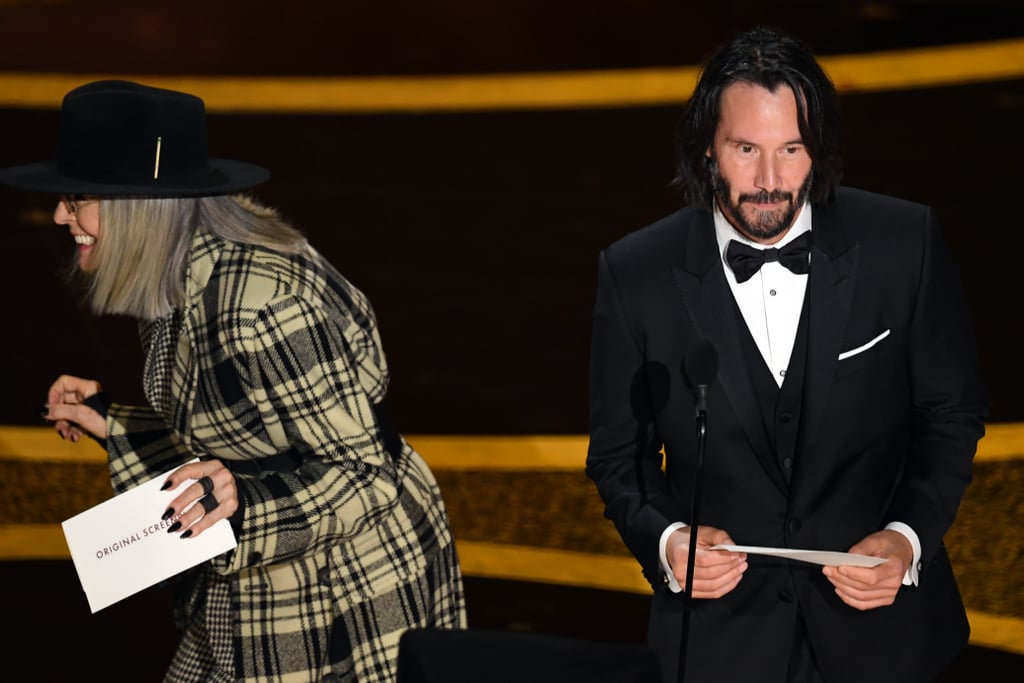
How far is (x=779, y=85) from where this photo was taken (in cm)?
272

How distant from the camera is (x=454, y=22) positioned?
333 inches

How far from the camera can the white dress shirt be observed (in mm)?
2783

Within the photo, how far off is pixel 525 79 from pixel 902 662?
5.39 meters

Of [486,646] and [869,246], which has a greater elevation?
[869,246]

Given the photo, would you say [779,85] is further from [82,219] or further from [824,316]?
[82,219]

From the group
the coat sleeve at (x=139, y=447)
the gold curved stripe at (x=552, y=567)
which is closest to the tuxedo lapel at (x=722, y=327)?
the coat sleeve at (x=139, y=447)

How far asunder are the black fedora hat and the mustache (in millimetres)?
1044

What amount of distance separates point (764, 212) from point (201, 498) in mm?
1145

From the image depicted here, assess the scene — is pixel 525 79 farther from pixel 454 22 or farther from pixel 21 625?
pixel 21 625

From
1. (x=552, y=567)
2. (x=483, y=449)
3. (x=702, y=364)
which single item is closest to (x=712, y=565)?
(x=702, y=364)

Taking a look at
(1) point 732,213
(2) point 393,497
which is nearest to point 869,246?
(1) point 732,213

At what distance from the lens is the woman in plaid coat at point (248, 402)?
9.87 ft

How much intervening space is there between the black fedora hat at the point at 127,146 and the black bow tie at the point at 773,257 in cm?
102

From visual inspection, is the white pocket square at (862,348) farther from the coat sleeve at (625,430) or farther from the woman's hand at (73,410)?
the woman's hand at (73,410)
